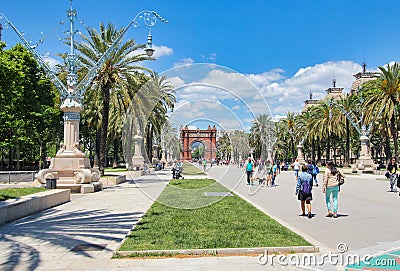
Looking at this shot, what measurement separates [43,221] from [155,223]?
9.81ft

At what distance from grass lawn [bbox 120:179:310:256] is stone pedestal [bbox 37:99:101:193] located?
642cm

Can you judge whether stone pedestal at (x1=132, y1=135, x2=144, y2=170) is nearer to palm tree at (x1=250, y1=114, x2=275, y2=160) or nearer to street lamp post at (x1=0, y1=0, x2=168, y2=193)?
palm tree at (x1=250, y1=114, x2=275, y2=160)

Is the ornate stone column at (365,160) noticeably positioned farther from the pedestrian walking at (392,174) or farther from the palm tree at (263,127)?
the pedestrian walking at (392,174)

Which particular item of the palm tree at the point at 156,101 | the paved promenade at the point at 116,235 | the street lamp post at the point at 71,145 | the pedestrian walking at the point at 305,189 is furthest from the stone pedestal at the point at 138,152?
the pedestrian walking at the point at 305,189

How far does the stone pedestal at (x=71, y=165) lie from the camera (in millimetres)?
17234

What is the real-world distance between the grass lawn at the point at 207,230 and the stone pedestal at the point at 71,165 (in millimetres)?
6423

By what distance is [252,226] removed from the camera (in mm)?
8664

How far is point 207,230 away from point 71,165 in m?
11.2

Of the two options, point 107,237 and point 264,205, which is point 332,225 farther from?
point 107,237

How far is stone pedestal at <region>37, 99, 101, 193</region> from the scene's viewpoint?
56.5 ft

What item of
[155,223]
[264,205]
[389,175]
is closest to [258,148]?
[389,175]

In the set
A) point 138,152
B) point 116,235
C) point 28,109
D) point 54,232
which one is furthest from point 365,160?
point 54,232

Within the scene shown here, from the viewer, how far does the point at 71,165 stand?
17.7 m

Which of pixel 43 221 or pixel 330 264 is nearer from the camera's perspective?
pixel 330 264
